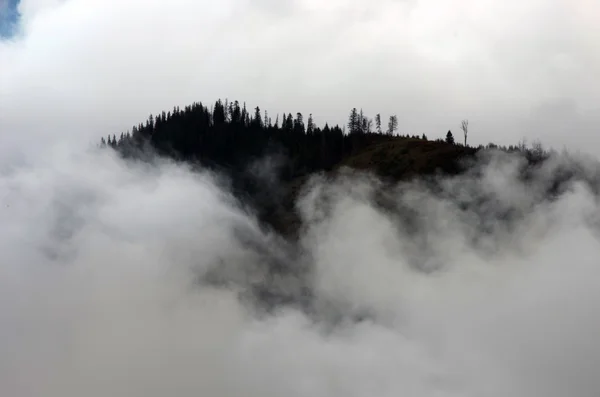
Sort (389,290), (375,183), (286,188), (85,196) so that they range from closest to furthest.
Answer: (389,290), (375,183), (286,188), (85,196)

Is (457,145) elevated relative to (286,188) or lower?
elevated

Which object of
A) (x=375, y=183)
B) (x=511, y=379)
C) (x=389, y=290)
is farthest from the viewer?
(x=375, y=183)

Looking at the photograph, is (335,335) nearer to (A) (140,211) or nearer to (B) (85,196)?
(A) (140,211)

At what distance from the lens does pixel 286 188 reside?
148 m

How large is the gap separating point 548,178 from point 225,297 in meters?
71.4

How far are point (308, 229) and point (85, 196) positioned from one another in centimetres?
7480

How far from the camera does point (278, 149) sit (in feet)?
531

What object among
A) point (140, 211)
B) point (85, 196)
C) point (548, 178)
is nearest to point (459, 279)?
point (548, 178)

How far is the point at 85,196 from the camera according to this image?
171 m

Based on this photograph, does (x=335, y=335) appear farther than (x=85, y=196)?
No

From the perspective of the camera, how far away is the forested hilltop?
135000mm

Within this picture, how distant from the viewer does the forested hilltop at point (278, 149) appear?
5315 inches

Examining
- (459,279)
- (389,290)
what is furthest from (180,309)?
(459,279)

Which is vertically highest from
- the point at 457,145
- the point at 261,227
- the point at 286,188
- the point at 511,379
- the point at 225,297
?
the point at 457,145
